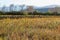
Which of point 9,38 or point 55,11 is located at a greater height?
point 9,38

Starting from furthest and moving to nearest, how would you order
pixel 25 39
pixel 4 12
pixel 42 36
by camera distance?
pixel 4 12 → pixel 42 36 → pixel 25 39

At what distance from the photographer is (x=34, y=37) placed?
7145 mm

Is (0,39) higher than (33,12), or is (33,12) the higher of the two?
(0,39)

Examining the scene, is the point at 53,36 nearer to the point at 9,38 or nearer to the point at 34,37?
the point at 34,37

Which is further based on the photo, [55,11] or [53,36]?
[55,11]

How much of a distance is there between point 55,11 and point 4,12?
7094 millimetres

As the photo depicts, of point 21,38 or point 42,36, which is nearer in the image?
point 21,38

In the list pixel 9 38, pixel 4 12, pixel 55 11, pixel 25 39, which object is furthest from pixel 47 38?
pixel 55 11

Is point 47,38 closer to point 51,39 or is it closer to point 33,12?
point 51,39

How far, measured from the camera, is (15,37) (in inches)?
278

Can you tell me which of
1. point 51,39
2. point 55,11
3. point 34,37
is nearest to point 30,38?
point 34,37

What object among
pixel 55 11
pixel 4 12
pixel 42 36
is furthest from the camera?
pixel 55 11

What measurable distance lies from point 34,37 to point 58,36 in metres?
0.82

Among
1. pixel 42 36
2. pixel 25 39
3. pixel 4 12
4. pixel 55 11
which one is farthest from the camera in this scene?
pixel 55 11
